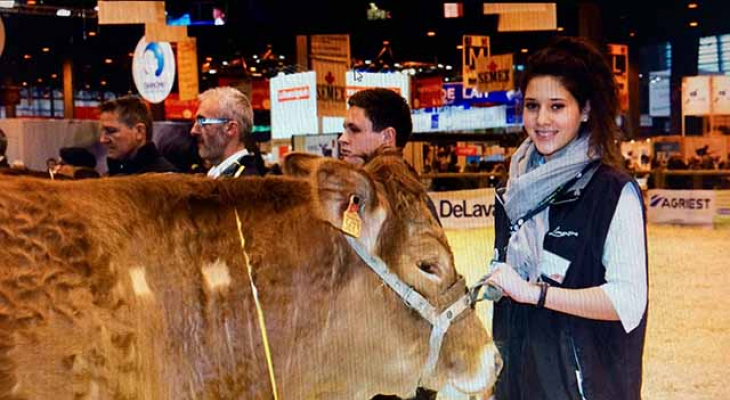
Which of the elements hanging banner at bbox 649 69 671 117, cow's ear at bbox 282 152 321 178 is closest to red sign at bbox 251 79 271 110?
hanging banner at bbox 649 69 671 117

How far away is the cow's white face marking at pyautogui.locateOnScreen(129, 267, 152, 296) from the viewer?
1.79 m

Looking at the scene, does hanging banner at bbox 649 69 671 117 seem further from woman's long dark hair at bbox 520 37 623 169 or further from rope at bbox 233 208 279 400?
rope at bbox 233 208 279 400

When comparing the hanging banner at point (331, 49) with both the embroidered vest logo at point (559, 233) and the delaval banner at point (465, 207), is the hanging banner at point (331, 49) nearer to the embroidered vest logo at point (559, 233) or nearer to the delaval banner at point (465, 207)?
the delaval banner at point (465, 207)

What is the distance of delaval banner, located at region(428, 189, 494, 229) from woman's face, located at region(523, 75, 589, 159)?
961 cm

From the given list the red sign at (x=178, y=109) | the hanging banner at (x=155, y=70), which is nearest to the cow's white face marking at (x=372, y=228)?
the hanging banner at (x=155, y=70)

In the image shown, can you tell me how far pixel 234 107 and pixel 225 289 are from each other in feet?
6.85

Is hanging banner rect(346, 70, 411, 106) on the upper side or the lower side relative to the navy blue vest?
upper

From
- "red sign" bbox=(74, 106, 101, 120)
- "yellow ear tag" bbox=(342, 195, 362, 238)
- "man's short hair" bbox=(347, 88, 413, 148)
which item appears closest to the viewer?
"yellow ear tag" bbox=(342, 195, 362, 238)

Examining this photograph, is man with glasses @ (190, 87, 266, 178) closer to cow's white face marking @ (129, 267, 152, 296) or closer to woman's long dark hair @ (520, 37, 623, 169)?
woman's long dark hair @ (520, 37, 623, 169)

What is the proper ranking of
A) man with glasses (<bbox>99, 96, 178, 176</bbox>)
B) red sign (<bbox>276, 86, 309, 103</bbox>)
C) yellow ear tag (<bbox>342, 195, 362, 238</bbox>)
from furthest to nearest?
red sign (<bbox>276, 86, 309, 103</bbox>), man with glasses (<bbox>99, 96, 178, 176</bbox>), yellow ear tag (<bbox>342, 195, 362, 238</bbox>)

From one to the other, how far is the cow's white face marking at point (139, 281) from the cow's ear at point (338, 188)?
1.72ft

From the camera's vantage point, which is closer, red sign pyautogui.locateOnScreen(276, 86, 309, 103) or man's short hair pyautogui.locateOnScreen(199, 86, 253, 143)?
man's short hair pyautogui.locateOnScreen(199, 86, 253, 143)

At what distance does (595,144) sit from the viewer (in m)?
2.46

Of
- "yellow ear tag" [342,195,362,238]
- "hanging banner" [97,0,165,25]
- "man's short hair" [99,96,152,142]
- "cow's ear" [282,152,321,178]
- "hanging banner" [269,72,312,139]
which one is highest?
"hanging banner" [97,0,165,25]
